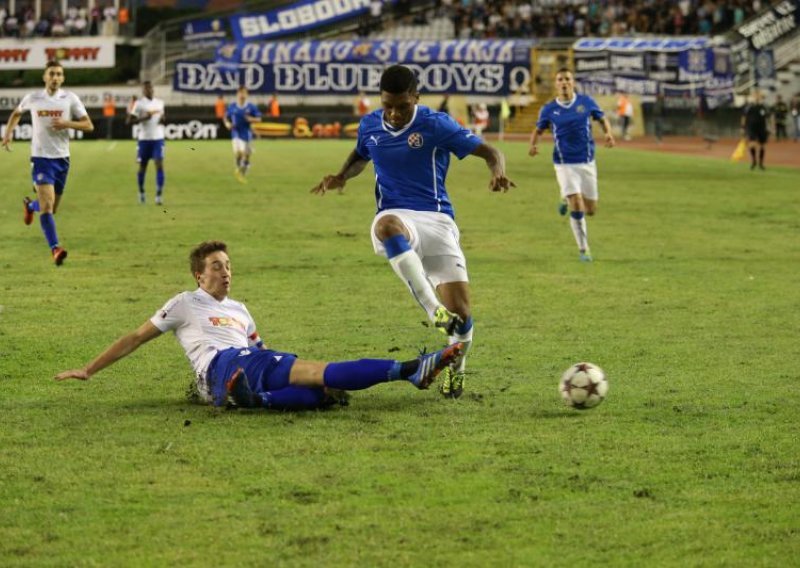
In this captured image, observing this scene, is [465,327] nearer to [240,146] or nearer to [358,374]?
[358,374]

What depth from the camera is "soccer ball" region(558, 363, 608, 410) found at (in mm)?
9141

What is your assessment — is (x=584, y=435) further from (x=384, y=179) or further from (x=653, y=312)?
(x=653, y=312)

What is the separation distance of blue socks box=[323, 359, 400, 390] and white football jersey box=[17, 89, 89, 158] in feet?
35.1

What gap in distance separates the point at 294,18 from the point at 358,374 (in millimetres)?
62287

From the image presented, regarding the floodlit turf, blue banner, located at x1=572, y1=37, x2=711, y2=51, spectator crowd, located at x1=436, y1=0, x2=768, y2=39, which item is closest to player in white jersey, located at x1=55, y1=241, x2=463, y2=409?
the floodlit turf

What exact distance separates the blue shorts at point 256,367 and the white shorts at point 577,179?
1090cm

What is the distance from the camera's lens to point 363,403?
948 cm

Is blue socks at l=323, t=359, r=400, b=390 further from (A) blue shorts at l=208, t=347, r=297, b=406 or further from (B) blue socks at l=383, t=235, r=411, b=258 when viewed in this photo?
(B) blue socks at l=383, t=235, r=411, b=258

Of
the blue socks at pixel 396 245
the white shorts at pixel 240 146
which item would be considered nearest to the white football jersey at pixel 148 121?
the white shorts at pixel 240 146

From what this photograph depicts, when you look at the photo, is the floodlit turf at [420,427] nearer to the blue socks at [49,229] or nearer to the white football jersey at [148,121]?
the blue socks at [49,229]

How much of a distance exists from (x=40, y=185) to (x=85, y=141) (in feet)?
134

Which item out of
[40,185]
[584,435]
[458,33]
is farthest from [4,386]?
[458,33]

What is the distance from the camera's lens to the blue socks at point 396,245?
951 cm

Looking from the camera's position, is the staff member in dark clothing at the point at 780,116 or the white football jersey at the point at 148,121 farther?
the staff member in dark clothing at the point at 780,116
